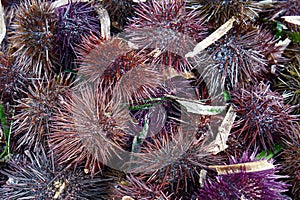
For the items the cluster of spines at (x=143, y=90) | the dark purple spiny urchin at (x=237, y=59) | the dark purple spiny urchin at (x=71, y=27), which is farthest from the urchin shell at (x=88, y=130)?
the dark purple spiny urchin at (x=237, y=59)

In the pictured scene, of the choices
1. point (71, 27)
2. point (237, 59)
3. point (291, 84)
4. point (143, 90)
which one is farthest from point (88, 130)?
point (291, 84)

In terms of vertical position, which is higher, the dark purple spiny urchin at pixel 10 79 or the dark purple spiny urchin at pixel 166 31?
the dark purple spiny urchin at pixel 166 31

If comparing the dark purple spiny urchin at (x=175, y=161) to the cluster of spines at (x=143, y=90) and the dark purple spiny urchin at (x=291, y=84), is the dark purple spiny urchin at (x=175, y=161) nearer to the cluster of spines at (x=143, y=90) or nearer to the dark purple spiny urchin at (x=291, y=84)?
the cluster of spines at (x=143, y=90)

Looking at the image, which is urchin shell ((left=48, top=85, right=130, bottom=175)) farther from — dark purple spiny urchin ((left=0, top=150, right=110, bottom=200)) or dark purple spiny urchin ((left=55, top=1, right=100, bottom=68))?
dark purple spiny urchin ((left=55, top=1, right=100, bottom=68))

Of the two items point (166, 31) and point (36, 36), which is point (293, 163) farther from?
point (36, 36)

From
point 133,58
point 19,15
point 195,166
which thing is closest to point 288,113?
point 195,166

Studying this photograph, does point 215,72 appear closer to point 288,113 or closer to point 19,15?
point 288,113
